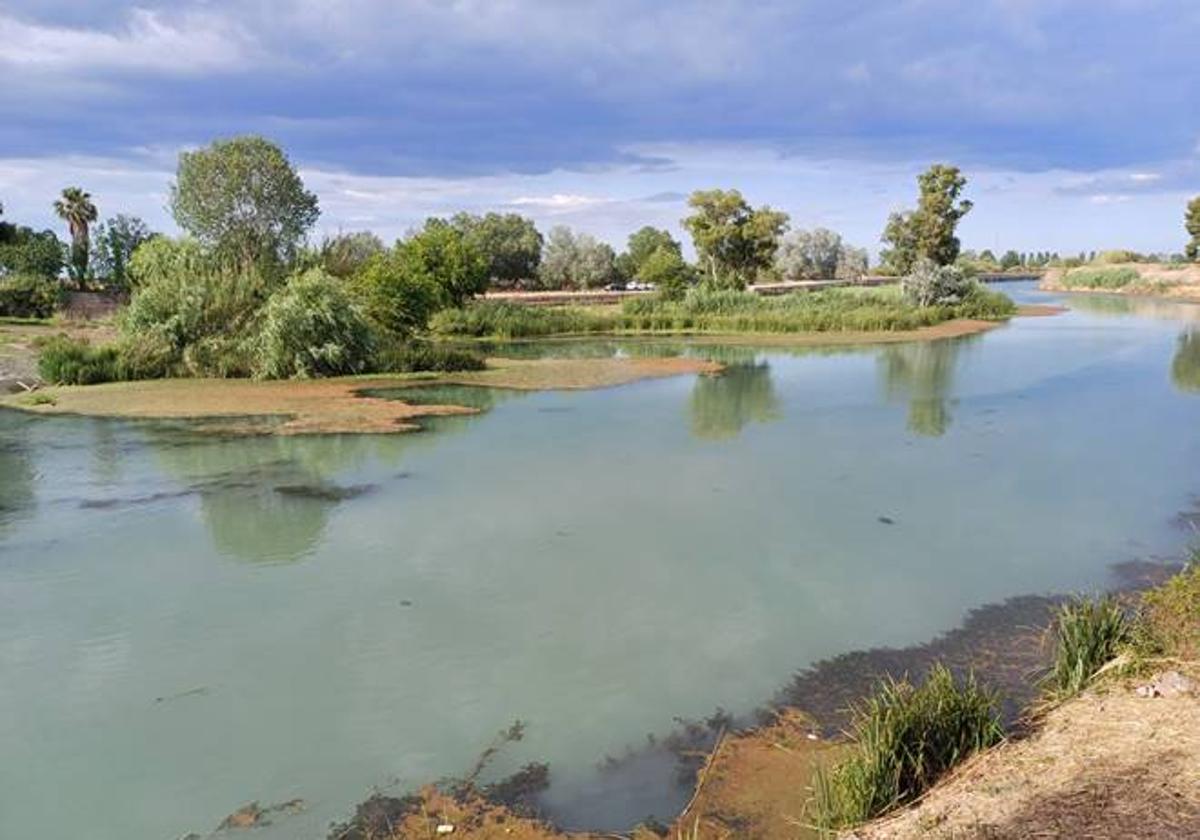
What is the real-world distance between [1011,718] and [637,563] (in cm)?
454

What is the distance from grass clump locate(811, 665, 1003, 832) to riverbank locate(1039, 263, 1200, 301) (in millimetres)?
78377

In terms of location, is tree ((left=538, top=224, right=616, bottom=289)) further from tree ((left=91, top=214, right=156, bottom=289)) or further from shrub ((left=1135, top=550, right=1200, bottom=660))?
shrub ((left=1135, top=550, right=1200, bottom=660))

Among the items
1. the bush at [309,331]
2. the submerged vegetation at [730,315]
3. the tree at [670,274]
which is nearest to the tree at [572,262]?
the tree at [670,274]

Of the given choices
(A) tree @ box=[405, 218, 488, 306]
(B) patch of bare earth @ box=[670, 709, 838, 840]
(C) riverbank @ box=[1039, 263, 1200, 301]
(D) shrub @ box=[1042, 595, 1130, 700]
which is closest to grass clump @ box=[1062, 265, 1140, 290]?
(C) riverbank @ box=[1039, 263, 1200, 301]

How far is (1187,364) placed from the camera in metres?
29.8

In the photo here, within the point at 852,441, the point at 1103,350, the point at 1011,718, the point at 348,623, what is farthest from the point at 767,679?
the point at 1103,350

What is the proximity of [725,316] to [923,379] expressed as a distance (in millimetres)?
22575

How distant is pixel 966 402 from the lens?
71.3 feet

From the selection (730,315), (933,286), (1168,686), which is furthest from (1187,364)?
(1168,686)

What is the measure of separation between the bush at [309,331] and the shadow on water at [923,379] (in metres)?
15.6

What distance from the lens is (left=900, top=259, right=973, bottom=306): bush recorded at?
168 feet

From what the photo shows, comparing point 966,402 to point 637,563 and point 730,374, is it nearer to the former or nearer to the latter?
point 730,374

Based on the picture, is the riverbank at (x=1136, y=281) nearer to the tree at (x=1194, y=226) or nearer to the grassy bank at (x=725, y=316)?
the tree at (x=1194, y=226)

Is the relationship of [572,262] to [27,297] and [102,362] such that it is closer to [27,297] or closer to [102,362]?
[27,297]
